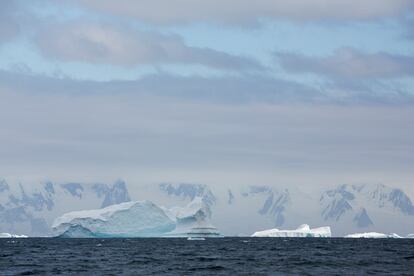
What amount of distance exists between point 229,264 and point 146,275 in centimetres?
1367

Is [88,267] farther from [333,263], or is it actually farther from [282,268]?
[333,263]

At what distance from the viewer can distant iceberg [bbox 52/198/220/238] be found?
155625 millimetres

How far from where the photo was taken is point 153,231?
16488 centimetres

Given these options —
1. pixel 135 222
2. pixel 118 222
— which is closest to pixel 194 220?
pixel 135 222

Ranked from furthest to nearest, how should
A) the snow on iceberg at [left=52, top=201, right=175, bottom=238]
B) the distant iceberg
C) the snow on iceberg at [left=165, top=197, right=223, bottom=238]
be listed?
1. the snow on iceberg at [left=52, top=201, right=175, bottom=238]
2. the distant iceberg
3. the snow on iceberg at [left=165, top=197, right=223, bottom=238]

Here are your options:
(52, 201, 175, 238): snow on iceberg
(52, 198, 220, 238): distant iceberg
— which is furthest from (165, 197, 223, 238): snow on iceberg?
(52, 201, 175, 238): snow on iceberg

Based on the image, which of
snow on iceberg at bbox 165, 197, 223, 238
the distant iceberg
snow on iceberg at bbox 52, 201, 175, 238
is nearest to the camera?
snow on iceberg at bbox 165, 197, 223, 238

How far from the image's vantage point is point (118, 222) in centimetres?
15988

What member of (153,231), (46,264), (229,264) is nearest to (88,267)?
(46,264)

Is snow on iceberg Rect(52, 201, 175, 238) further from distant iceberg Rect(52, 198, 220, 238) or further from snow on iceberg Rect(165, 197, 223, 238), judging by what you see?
snow on iceberg Rect(165, 197, 223, 238)

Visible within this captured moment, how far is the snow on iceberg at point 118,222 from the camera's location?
157m

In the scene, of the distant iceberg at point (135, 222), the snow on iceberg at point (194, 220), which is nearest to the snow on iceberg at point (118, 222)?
the distant iceberg at point (135, 222)

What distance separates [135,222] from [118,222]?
4.11 meters

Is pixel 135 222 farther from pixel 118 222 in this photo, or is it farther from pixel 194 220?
pixel 194 220
